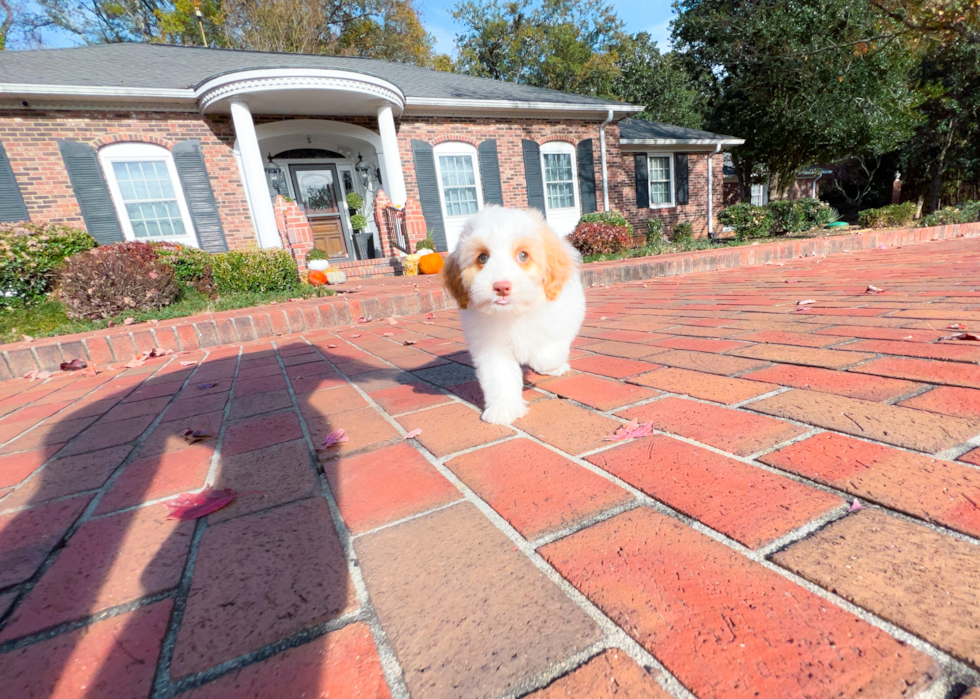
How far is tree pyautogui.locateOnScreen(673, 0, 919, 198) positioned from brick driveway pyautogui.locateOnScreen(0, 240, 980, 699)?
1647 cm

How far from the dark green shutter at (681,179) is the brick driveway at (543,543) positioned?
1642 cm

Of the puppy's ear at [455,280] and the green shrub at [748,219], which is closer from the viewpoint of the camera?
the puppy's ear at [455,280]

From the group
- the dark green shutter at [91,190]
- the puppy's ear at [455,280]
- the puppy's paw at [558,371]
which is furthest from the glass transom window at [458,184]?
the puppy's ear at [455,280]

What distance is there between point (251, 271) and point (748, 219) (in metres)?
13.9

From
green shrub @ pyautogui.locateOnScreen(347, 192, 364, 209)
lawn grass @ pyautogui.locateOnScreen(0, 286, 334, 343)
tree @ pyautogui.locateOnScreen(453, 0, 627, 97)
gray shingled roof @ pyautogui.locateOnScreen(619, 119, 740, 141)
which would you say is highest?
tree @ pyautogui.locateOnScreen(453, 0, 627, 97)

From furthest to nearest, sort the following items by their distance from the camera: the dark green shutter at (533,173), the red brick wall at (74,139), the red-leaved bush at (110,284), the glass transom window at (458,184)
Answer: the dark green shutter at (533,173) → the glass transom window at (458,184) → the red brick wall at (74,139) → the red-leaved bush at (110,284)

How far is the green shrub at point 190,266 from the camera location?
7.21 metres

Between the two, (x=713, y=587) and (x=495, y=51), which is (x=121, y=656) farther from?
(x=495, y=51)

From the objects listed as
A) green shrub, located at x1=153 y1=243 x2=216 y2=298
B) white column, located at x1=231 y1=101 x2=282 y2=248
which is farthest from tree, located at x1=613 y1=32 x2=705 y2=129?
green shrub, located at x1=153 y1=243 x2=216 y2=298

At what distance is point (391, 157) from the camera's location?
10641mm

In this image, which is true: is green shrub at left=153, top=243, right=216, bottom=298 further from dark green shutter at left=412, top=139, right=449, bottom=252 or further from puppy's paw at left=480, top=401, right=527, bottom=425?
puppy's paw at left=480, top=401, right=527, bottom=425

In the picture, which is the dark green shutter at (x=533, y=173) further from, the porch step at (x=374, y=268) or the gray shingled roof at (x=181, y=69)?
the porch step at (x=374, y=268)

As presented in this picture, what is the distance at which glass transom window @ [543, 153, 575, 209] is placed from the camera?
1369cm

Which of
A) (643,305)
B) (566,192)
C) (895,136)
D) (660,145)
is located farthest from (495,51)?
(643,305)
